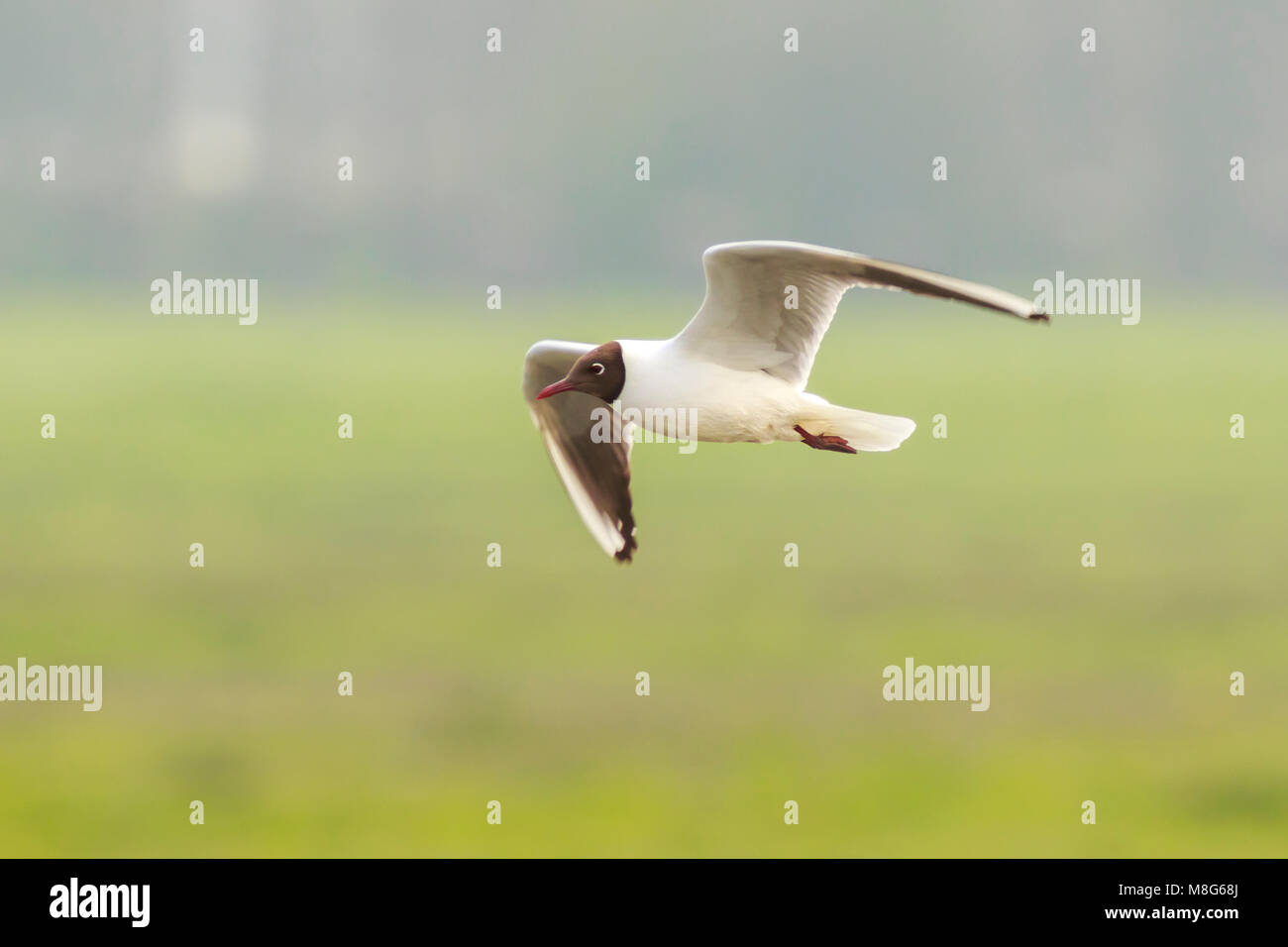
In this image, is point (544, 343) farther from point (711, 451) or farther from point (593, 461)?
point (711, 451)

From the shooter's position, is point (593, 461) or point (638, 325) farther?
point (638, 325)

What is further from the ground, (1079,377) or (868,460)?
(1079,377)

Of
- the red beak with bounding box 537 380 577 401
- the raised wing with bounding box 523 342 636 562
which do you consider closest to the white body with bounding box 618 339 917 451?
the red beak with bounding box 537 380 577 401

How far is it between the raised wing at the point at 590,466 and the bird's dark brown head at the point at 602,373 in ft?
2.95

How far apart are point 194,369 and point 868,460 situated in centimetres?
2114

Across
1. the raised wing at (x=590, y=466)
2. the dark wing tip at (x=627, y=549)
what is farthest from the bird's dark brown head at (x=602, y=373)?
the dark wing tip at (x=627, y=549)

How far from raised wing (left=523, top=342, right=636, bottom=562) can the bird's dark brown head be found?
2.95 feet

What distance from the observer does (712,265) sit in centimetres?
526

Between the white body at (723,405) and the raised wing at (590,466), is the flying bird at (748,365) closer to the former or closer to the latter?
the white body at (723,405)

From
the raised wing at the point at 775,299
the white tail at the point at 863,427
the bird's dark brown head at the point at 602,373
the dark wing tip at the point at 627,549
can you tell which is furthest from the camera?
the dark wing tip at the point at 627,549

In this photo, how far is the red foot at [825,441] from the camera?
5312 millimetres

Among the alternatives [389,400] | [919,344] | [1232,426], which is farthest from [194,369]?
[1232,426]

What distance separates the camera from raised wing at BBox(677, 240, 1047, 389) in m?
5.13

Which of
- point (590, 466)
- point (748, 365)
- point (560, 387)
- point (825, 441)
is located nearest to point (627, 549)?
point (590, 466)
